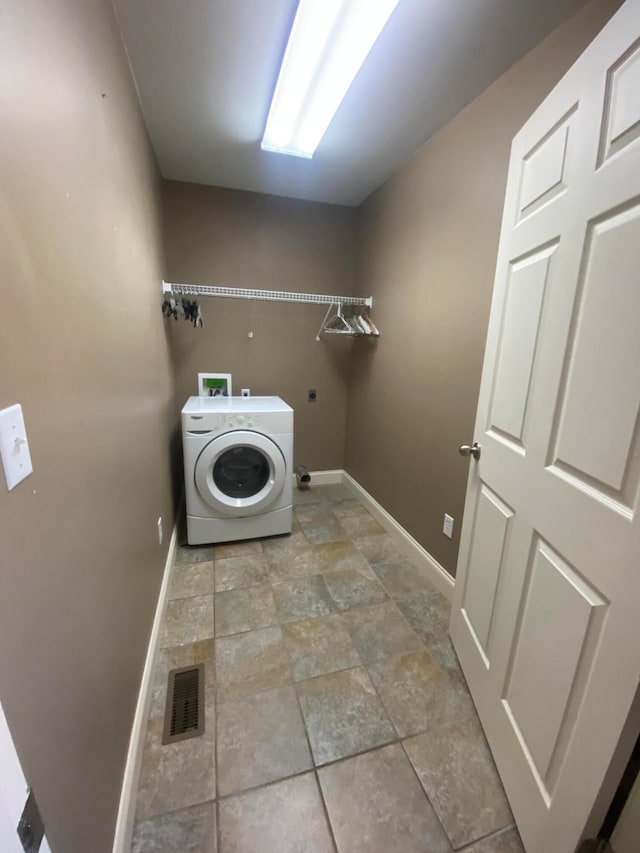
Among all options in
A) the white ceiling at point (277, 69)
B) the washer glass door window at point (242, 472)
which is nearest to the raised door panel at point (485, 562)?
the washer glass door window at point (242, 472)

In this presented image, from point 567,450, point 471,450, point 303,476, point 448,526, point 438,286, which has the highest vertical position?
point 438,286

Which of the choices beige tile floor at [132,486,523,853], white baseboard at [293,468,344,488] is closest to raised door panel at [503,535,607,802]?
beige tile floor at [132,486,523,853]

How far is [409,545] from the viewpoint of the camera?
2.22 meters

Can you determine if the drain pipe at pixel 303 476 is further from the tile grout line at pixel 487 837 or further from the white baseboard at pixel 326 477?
the tile grout line at pixel 487 837

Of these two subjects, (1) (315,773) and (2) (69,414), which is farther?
(1) (315,773)

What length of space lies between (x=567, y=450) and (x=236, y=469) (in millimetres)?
1907

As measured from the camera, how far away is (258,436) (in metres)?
2.16

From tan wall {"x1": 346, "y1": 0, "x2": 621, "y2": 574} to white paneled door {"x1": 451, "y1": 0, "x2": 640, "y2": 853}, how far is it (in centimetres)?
40

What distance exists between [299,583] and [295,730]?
764 millimetres

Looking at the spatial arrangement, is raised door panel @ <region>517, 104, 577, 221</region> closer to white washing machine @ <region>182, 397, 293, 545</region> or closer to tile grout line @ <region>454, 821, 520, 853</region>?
white washing machine @ <region>182, 397, 293, 545</region>

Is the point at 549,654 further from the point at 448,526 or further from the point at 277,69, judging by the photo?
the point at 277,69

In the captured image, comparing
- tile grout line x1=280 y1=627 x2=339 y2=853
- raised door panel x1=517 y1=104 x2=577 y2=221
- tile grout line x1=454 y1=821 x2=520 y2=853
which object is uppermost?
raised door panel x1=517 y1=104 x2=577 y2=221

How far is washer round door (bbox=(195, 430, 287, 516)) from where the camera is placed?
212 cm

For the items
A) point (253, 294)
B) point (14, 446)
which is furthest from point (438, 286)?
point (14, 446)
